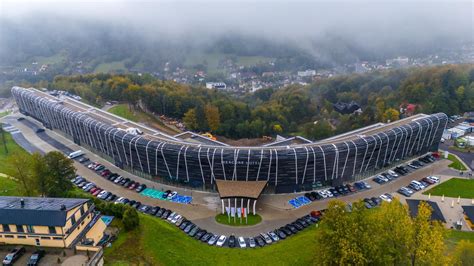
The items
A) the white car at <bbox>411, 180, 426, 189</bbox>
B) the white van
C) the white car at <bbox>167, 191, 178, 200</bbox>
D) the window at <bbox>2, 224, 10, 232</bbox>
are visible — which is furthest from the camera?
the white van

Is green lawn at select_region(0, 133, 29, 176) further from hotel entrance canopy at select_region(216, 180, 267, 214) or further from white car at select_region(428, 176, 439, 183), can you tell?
white car at select_region(428, 176, 439, 183)

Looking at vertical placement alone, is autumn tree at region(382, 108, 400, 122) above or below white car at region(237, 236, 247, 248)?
above

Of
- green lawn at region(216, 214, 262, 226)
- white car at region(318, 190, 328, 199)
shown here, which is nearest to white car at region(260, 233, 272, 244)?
green lawn at region(216, 214, 262, 226)

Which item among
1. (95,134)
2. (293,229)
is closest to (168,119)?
(95,134)

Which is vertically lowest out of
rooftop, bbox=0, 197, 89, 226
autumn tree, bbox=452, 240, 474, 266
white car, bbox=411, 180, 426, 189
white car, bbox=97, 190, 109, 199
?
white car, bbox=97, 190, 109, 199

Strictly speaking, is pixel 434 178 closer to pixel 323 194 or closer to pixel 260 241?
pixel 323 194

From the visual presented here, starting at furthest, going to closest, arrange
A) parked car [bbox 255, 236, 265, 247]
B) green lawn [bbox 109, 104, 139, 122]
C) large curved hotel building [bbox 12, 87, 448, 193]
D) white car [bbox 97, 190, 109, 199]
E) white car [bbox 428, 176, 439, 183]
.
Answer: green lawn [bbox 109, 104, 139, 122]
white car [bbox 428, 176, 439, 183]
white car [bbox 97, 190, 109, 199]
large curved hotel building [bbox 12, 87, 448, 193]
parked car [bbox 255, 236, 265, 247]

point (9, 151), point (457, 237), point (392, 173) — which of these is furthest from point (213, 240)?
point (9, 151)
